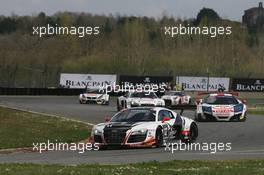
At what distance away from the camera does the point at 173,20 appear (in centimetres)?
8825

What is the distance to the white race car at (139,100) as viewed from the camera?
1362 inches

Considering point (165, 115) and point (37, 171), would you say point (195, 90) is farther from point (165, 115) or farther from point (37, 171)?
point (37, 171)

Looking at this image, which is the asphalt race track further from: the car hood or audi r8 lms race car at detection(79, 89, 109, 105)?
audi r8 lms race car at detection(79, 89, 109, 105)

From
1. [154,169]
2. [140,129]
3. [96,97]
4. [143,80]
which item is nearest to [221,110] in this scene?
[140,129]

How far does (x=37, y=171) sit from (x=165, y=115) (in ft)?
29.4

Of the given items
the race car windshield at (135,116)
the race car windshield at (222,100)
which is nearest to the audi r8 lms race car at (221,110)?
the race car windshield at (222,100)

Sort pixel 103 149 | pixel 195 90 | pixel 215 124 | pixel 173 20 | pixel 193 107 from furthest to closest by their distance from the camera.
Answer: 1. pixel 173 20
2. pixel 195 90
3. pixel 193 107
4. pixel 215 124
5. pixel 103 149

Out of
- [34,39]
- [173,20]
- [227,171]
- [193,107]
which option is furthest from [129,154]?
[173,20]

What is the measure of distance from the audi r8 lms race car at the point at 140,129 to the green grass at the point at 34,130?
2943 millimetres

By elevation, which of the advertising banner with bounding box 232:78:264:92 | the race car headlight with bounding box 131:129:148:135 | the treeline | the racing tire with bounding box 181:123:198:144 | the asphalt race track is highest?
the treeline

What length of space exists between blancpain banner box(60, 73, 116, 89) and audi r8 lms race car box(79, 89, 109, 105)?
15064mm

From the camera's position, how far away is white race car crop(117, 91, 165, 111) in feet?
113

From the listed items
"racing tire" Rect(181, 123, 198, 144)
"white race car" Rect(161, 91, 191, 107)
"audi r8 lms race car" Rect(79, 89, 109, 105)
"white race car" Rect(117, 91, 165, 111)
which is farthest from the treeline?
"racing tire" Rect(181, 123, 198, 144)

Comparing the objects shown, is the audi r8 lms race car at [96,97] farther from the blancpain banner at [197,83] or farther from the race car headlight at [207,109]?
the race car headlight at [207,109]
